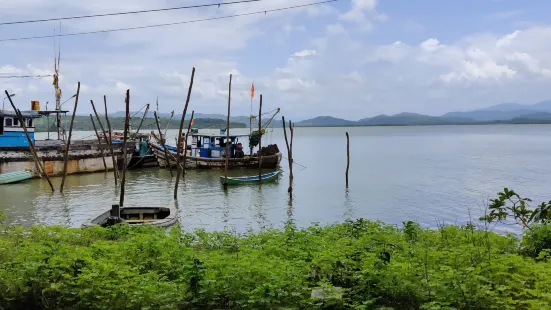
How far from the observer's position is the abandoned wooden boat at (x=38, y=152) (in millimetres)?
29297

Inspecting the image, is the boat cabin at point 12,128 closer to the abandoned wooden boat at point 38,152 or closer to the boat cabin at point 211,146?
the abandoned wooden boat at point 38,152

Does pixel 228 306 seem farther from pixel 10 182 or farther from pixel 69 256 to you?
pixel 10 182

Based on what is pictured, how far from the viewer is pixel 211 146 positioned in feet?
124

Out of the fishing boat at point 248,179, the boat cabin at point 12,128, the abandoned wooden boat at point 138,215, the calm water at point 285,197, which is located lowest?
the calm water at point 285,197

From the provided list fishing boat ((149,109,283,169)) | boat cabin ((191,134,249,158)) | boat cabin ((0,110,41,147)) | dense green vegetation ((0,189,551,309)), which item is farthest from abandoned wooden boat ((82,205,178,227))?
boat cabin ((191,134,249,158))

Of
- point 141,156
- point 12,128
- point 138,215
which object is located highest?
point 12,128

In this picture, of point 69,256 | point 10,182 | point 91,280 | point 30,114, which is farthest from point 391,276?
point 30,114

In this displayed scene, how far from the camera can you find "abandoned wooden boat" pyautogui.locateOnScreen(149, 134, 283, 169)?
36.5m

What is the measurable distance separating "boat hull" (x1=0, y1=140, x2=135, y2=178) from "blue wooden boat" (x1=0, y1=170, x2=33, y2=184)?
655mm

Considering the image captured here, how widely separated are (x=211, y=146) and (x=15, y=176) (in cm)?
1455

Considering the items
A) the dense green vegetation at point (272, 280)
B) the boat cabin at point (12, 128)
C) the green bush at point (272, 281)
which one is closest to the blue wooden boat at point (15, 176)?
the boat cabin at point (12, 128)

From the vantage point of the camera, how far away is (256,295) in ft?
17.3

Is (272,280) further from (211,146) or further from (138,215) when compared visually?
(211,146)

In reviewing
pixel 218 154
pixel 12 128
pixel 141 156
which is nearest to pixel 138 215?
pixel 12 128
